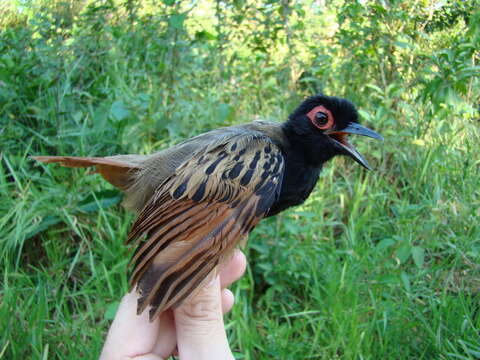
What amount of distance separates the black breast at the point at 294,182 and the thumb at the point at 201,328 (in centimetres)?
53

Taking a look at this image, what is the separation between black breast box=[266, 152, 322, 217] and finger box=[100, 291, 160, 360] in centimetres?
75

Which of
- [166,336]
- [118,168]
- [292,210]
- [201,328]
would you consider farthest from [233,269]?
[292,210]

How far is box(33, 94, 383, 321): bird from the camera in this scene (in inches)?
60.4

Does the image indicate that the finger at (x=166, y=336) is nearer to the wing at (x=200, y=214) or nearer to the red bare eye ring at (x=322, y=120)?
the wing at (x=200, y=214)

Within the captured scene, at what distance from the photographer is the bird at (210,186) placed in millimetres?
1533

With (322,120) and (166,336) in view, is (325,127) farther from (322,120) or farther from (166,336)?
(166,336)

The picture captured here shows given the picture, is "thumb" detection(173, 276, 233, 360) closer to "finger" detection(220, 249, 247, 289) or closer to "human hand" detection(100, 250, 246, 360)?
"human hand" detection(100, 250, 246, 360)

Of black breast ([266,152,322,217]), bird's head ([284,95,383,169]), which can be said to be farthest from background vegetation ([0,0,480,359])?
bird's head ([284,95,383,169])

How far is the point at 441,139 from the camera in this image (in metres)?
3.48

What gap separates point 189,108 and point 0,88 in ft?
5.05

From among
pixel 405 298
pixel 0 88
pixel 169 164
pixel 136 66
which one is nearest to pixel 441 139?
pixel 405 298

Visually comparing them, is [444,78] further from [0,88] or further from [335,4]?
[0,88]

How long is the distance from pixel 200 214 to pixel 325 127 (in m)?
0.84

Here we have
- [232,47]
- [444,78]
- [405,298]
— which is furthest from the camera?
[232,47]
